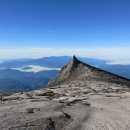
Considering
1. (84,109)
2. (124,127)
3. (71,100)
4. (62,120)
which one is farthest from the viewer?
(71,100)

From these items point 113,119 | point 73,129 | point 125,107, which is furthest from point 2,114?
point 125,107

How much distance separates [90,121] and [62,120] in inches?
58.0

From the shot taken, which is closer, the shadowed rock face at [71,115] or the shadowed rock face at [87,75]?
the shadowed rock face at [71,115]

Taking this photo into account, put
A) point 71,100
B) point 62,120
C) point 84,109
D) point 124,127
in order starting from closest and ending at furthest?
point 124,127, point 62,120, point 84,109, point 71,100

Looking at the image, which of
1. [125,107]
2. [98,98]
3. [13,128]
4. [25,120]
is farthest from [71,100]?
[13,128]

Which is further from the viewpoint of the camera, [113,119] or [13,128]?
[113,119]

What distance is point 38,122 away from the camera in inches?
488

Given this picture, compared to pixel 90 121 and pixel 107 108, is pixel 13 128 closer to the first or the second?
pixel 90 121

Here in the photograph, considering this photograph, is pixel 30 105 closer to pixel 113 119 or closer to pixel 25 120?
pixel 25 120

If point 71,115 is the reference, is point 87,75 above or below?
above

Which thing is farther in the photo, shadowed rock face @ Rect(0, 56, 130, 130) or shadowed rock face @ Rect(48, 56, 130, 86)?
shadowed rock face @ Rect(48, 56, 130, 86)

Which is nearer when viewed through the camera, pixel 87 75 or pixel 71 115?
pixel 71 115

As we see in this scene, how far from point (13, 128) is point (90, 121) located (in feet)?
13.7

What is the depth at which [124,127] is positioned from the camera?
40.4 ft
